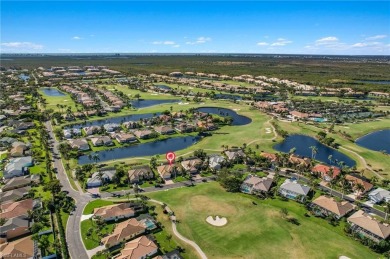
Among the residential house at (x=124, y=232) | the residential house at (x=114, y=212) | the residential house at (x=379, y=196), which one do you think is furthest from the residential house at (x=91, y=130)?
the residential house at (x=379, y=196)

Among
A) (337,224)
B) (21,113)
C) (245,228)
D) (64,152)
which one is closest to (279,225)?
(245,228)

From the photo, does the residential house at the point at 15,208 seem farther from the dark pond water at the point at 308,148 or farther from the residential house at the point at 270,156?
the dark pond water at the point at 308,148

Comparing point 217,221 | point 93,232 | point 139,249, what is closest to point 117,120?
point 93,232

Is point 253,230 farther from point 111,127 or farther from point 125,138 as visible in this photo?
point 111,127

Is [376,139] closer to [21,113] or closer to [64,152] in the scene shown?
[64,152]

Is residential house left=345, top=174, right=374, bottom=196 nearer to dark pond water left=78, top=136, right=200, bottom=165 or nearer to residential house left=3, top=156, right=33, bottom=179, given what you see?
dark pond water left=78, top=136, right=200, bottom=165

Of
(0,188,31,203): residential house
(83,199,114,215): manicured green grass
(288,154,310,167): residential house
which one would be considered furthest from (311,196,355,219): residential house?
(0,188,31,203): residential house
